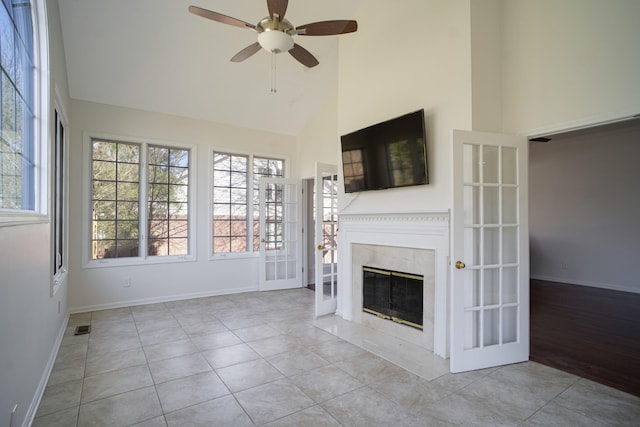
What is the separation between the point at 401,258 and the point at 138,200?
4.09 m

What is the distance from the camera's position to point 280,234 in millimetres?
6336

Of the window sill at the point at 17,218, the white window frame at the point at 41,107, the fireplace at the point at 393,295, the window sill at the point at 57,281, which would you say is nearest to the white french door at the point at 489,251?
the fireplace at the point at 393,295

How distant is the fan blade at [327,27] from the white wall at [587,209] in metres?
5.71

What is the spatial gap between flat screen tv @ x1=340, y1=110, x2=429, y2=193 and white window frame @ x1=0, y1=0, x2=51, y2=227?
Result: 9.99ft

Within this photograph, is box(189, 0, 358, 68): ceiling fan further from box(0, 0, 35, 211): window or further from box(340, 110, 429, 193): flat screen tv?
box(0, 0, 35, 211): window

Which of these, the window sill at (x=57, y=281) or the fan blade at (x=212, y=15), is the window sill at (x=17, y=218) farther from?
the fan blade at (x=212, y=15)

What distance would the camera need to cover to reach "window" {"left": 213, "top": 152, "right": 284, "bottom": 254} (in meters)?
5.81

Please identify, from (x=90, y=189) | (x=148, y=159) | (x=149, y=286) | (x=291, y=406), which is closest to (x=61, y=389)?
(x=291, y=406)

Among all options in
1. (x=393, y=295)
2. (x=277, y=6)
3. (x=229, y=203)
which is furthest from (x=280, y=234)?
(x=277, y=6)

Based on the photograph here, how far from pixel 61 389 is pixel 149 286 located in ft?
8.68

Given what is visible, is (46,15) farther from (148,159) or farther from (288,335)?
(288,335)

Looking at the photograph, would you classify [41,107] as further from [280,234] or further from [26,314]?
[280,234]

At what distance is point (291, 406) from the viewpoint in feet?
7.58

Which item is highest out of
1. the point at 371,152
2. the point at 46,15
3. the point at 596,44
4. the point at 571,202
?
the point at 46,15
